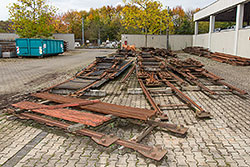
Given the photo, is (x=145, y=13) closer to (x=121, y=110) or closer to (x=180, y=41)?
(x=180, y=41)

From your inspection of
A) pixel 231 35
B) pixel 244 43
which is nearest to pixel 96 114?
pixel 244 43

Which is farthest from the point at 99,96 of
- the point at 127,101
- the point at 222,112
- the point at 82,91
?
the point at 222,112

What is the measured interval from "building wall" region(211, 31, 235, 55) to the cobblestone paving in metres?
16.3

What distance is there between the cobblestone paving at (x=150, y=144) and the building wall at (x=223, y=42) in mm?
16259

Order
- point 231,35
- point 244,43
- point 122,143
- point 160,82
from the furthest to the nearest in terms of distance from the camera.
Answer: point 231,35 < point 244,43 < point 160,82 < point 122,143

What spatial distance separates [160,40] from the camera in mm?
34344

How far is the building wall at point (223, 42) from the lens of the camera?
19.6m

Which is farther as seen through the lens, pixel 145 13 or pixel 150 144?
pixel 145 13

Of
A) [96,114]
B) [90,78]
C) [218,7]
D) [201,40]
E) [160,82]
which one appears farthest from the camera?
[201,40]

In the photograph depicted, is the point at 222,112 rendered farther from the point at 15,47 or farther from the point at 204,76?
the point at 15,47

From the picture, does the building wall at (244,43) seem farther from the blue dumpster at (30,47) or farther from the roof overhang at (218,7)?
the blue dumpster at (30,47)

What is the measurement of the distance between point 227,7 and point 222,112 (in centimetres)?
1879

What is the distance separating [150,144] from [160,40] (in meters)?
32.0

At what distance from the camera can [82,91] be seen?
722cm
